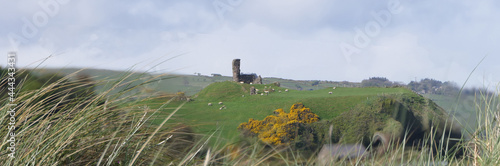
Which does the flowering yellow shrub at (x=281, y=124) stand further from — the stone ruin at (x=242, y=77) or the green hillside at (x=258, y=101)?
the stone ruin at (x=242, y=77)

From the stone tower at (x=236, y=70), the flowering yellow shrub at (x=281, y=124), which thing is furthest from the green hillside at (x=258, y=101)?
the stone tower at (x=236, y=70)

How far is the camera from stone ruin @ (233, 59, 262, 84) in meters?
14.0

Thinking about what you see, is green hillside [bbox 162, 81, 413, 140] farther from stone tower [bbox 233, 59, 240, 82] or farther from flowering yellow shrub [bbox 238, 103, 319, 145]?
stone tower [bbox 233, 59, 240, 82]

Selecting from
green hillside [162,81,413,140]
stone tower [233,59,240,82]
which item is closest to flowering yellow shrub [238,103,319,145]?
green hillside [162,81,413,140]

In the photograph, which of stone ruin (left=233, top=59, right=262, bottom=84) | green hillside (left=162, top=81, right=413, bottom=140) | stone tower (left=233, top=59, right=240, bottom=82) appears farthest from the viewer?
stone ruin (left=233, top=59, right=262, bottom=84)

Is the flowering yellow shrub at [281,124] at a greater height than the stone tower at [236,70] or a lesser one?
lesser

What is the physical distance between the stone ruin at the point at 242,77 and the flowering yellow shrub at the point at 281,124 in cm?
380

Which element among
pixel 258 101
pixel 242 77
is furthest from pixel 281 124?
pixel 242 77

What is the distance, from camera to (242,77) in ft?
49.9

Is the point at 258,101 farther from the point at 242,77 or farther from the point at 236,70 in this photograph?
the point at 242,77

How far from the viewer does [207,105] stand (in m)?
11.6

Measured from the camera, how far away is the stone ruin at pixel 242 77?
1399 cm

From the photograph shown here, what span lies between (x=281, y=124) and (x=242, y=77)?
6.17m

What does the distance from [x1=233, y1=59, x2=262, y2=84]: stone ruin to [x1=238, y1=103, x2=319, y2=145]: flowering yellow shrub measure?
3.80 metres
